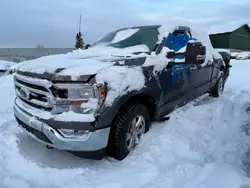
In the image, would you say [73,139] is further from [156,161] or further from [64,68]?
[156,161]

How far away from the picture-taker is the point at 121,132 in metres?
3.02

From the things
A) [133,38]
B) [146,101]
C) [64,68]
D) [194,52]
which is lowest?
[146,101]

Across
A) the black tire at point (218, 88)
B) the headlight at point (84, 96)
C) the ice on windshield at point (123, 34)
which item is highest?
the ice on windshield at point (123, 34)

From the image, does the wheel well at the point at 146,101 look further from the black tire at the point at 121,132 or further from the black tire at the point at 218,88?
the black tire at the point at 218,88

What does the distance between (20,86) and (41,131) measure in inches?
30.1

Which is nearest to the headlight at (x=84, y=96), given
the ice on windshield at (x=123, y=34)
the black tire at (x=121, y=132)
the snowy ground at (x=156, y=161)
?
the black tire at (x=121, y=132)

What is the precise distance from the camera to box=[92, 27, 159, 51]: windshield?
404cm

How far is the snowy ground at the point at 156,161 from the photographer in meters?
2.72

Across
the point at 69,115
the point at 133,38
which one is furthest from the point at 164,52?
the point at 69,115

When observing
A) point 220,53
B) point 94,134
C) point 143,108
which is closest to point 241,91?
point 220,53

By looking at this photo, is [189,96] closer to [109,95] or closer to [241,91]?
[109,95]

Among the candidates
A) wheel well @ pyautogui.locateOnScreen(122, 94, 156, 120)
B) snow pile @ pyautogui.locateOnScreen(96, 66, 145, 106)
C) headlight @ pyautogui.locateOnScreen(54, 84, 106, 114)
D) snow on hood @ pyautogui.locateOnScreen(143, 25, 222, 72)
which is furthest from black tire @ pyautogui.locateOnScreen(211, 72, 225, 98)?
headlight @ pyautogui.locateOnScreen(54, 84, 106, 114)

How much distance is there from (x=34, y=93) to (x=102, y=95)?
0.86 metres

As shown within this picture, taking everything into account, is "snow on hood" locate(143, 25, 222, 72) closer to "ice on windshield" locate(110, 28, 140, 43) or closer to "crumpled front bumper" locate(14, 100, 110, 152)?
"ice on windshield" locate(110, 28, 140, 43)
